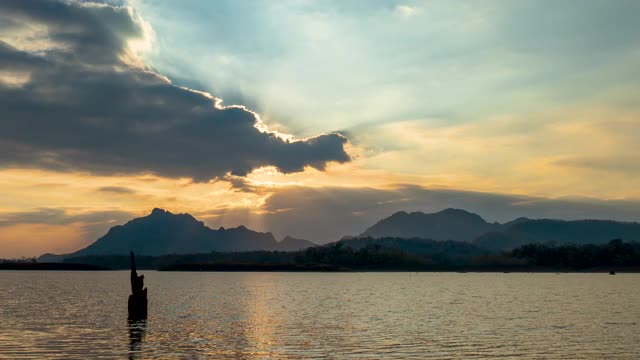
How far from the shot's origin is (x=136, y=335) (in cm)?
6769

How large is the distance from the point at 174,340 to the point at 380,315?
38.4m

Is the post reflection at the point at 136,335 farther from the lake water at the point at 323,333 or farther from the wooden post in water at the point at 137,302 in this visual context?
the wooden post in water at the point at 137,302

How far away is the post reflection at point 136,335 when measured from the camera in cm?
5569

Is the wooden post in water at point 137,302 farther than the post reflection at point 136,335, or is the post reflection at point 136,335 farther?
the wooden post in water at point 137,302

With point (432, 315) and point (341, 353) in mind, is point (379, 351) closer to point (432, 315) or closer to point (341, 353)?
point (341, 353)

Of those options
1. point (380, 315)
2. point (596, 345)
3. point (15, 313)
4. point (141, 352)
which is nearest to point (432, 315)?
point (380, 315)

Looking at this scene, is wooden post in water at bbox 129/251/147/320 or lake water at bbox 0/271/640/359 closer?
lake water at bbox 0/271/640/359

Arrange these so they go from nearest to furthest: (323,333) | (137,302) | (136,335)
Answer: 1. (136,335)
2. (323,333)
3. (137,302)

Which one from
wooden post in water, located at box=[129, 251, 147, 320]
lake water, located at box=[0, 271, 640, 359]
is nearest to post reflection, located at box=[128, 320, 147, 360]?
lake water, located at box=[0, 271, 640, 359]

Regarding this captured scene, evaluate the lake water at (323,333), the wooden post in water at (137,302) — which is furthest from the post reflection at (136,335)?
the wooden post in water at (137,302)

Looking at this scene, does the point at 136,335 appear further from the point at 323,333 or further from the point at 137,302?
the point at 323,333

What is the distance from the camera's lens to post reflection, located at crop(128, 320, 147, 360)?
55.7 metres

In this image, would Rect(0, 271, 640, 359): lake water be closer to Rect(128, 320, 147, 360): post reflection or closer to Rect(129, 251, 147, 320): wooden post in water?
Rect(128, 320, 147, 360): post reflection

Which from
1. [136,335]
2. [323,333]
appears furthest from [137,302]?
[323,333]
